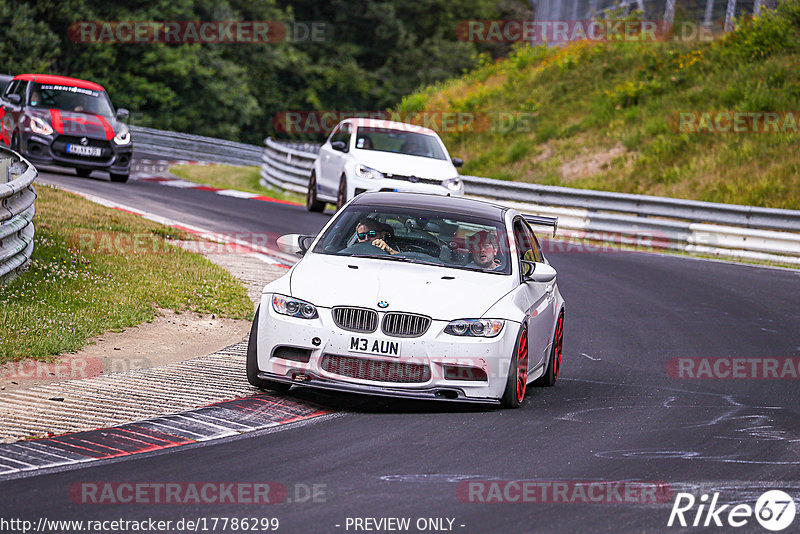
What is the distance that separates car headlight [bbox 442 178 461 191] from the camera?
19484 millimetres

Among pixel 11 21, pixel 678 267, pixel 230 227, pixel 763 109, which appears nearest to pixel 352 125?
pixel 230 227

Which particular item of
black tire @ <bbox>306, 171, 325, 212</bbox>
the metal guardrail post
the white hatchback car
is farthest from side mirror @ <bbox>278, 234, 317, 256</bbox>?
the metal guardrail post

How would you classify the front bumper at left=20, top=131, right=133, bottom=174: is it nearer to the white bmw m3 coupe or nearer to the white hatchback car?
the white hatchback car

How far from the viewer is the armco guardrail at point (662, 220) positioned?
21219 millimetres

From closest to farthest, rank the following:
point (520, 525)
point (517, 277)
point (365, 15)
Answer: point (520, 525) → point (517, 277) → point (365, 15)

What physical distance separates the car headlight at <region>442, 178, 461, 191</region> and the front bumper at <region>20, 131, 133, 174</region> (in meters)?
7.55

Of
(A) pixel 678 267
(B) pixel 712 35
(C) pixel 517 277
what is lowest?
(A) pixel 678 267

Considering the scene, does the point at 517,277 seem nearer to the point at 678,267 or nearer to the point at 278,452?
the point at 278,452

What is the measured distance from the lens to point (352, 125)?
21359 mm

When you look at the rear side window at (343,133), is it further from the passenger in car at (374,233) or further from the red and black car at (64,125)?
the passenger in car at (374,233)

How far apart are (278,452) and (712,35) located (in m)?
30.5

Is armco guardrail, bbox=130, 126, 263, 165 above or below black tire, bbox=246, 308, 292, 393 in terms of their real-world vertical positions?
below

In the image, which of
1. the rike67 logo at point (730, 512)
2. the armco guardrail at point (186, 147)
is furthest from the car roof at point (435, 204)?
the armco guardrail at point (186, 147)

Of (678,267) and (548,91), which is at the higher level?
(548,91)
